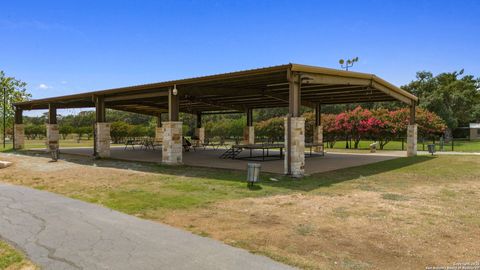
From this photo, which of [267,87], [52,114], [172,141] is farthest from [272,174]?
[52,114]

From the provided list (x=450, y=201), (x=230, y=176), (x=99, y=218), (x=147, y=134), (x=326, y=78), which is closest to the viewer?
(x=99, y=218)

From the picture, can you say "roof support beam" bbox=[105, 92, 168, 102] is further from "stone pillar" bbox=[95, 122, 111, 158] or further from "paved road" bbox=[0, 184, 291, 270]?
"paved road" bbox=[0, 184, 291, 270]

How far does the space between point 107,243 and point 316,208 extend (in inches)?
142

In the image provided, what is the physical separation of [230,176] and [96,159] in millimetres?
8447

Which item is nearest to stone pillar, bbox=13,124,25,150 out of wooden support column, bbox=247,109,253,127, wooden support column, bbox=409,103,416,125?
wooden support column, bbox=247,109,253,127

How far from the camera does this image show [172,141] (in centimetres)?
1316

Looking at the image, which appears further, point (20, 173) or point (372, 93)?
point (372, 93)

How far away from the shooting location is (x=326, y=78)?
1125cm

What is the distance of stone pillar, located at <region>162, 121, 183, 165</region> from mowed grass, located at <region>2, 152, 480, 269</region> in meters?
1.36

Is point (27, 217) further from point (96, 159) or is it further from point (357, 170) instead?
point (96, 159)

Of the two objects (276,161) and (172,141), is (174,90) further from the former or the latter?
(276,161)

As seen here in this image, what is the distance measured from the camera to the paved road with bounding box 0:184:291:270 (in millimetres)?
3797

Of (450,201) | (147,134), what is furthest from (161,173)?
(147,134)

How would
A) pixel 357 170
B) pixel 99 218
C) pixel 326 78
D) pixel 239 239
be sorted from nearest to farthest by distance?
pixel 239 239, pixel 99 218, pixel 326 78, pixel 357 170
